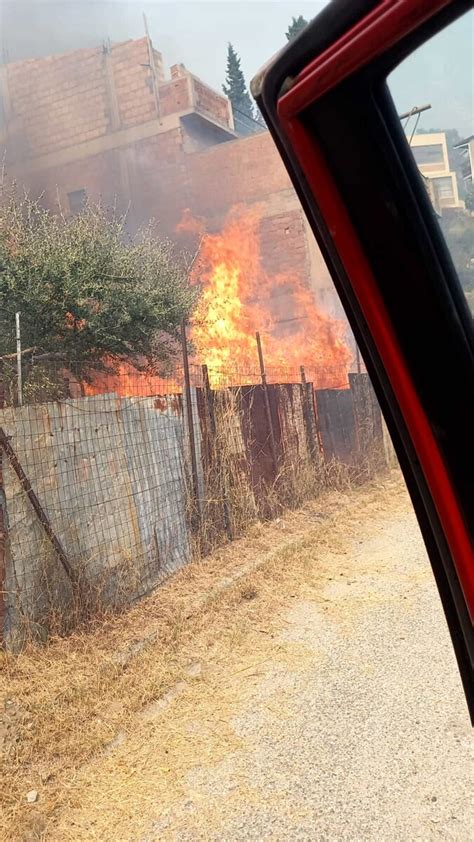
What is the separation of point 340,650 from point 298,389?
668cm

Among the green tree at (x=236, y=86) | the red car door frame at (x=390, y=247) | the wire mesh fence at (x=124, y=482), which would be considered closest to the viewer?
the red car door frame at (x=390, y=247)

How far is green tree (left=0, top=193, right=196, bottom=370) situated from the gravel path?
694 centimetres

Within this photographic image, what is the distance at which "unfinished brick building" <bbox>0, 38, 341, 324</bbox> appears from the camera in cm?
2408

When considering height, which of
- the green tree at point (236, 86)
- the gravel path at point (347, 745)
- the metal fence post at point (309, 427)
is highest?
the green tree at point (236, 86)

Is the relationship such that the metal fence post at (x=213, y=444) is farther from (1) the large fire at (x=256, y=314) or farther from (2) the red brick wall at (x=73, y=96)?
(2) the red brick wall at (x=73, y=96)

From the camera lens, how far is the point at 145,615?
5457mm

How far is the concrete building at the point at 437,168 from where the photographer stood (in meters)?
0.90

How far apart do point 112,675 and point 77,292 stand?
7.97m

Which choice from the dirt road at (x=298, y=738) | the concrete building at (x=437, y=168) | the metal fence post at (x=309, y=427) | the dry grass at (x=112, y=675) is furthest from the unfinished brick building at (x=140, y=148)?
the concrete building at (x=437, y=168)

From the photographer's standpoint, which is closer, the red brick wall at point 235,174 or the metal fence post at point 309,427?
the metal fence post at point 309,427

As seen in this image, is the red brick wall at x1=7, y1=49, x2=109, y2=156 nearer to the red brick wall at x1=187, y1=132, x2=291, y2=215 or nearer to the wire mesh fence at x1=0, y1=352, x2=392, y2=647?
the red brick wall at x1=187, y1=132, x2=291, y2=215

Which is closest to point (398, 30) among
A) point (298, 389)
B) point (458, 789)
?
point (458, 789)

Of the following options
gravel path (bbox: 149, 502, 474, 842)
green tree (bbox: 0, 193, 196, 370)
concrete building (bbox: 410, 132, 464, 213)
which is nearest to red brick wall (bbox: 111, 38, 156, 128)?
green tree (bbox: 0, 193, 196, 370)

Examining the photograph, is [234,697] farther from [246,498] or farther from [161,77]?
[161,77]
